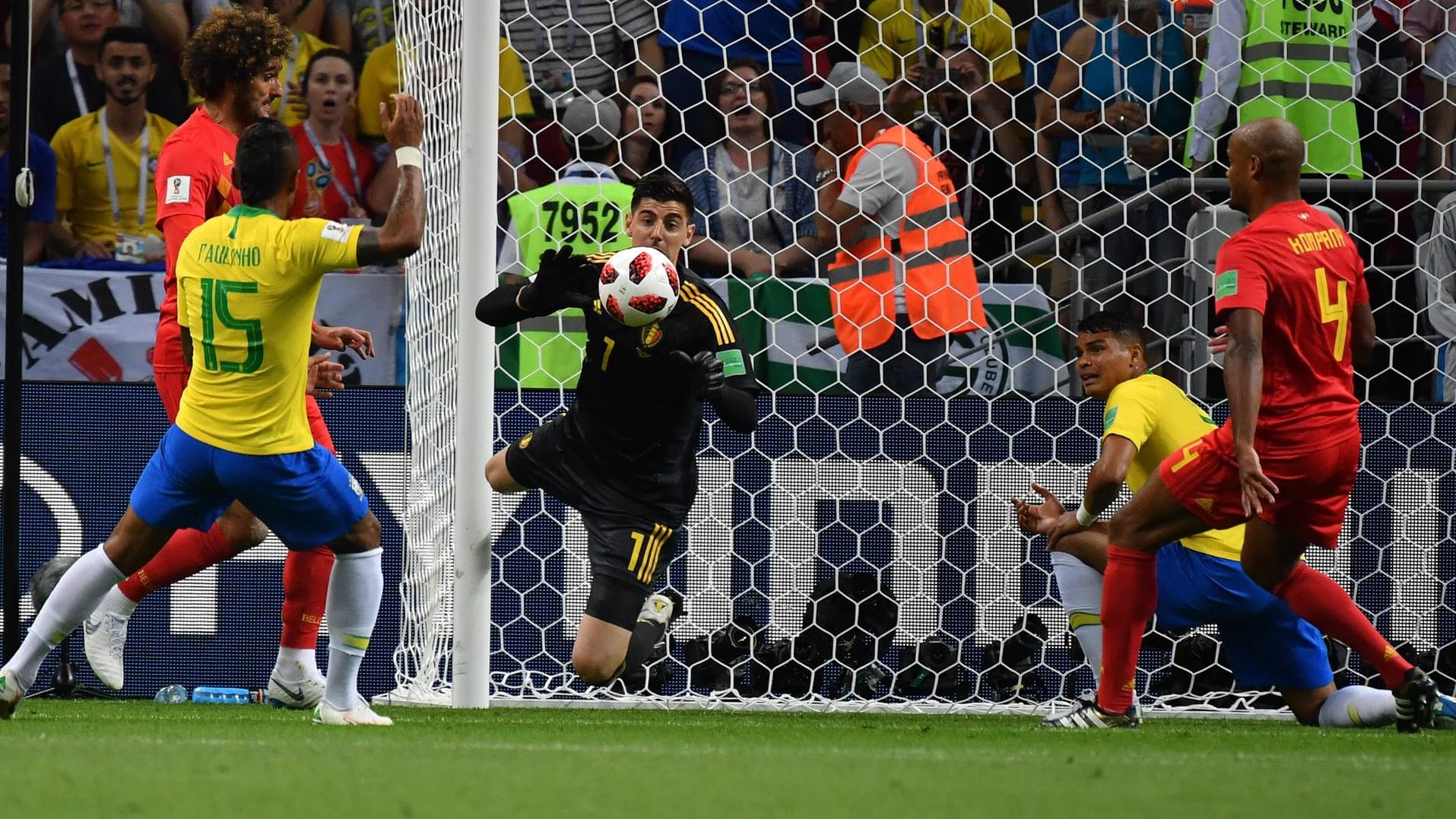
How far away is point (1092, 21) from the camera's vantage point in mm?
6836

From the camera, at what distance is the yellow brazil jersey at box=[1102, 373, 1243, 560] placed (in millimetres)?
5171

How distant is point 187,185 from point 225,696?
6.18 ft

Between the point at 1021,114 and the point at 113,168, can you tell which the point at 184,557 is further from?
the point at 1021,114

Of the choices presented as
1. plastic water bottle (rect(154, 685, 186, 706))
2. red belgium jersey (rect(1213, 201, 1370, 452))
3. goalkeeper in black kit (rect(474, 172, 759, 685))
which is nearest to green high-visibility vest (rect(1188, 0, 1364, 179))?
red belgium jersey (rect(1213, 201, 1370, 452))

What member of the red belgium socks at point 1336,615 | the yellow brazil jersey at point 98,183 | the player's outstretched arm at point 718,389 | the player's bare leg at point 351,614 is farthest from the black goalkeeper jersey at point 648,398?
the yellow brazil jersey at point 98,183

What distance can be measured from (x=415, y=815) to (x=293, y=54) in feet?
19.7

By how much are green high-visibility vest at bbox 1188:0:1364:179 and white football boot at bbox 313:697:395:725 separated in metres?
3.93

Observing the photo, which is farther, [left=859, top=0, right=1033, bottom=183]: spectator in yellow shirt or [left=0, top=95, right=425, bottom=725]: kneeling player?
[left=859, top=0, right=1033, bottom=183]: spectator in yellow shirt

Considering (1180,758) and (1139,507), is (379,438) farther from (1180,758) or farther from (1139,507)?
(1180,758)

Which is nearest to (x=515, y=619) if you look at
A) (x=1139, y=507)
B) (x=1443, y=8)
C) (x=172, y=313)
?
(x=172, y=313)

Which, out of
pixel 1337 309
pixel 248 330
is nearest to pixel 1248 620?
pixel 1337 309

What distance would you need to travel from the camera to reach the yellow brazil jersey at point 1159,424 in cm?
517

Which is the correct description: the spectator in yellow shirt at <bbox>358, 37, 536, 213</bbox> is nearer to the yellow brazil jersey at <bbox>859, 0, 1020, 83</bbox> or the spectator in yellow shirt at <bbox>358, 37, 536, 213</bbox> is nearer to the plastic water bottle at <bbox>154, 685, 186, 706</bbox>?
the yellow brazil jersey at <bbox>859, 0, 1020, 83</bbox>

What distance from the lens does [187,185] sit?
4.91 meters
